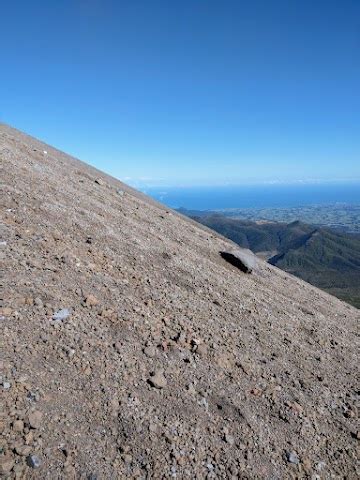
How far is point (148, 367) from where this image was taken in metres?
9.08

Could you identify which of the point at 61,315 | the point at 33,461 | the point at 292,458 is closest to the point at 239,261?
the point at 61,315

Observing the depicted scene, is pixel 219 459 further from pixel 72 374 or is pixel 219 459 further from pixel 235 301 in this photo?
pixel 235 301

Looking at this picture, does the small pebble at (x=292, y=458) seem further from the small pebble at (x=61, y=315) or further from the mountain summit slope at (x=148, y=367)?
the small pebble at (x=61, y=315)

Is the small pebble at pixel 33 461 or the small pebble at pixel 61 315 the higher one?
the small pebble at pixel 61 315

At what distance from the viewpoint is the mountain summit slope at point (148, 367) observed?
7.00 metres

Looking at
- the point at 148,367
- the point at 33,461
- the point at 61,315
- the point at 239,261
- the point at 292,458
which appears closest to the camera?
the point at 33,461

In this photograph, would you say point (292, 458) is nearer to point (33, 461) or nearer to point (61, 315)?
point (33, 461)

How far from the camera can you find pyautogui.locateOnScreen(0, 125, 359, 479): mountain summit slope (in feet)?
23.0

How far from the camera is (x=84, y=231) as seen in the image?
14773mm

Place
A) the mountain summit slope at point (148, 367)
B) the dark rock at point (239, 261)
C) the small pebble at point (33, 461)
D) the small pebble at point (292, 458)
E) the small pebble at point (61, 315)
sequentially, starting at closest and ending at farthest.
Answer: the small pebble at point (33, 461)
the mountain summit slope at point (148, 367)
the small pebble at point (292, 458)
the small pebble at point (61, 315)
the dark rock at point (239, 261)

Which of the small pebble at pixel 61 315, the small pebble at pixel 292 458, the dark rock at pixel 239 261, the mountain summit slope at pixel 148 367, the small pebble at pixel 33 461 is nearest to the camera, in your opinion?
the small pebble at pixel 33 461

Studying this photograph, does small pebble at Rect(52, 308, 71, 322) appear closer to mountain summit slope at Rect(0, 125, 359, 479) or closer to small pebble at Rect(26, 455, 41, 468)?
mountain summit slope at Rect(0, 125, 359, 479)

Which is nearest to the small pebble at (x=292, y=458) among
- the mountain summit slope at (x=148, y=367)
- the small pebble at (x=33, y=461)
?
the mountain summit slope at (x=148, y=367)

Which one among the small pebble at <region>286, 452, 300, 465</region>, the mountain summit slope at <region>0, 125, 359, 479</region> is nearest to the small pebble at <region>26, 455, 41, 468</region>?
the mountain summit slope at <region>0, 125, 359, 479</region>
